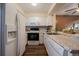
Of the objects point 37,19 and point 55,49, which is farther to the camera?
point 37,19

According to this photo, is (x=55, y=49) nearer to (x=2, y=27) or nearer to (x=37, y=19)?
(x=2, y=27)

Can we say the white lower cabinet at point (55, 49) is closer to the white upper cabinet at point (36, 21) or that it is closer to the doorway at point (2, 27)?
the doorway at point (2, 27)

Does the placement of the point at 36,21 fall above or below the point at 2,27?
above

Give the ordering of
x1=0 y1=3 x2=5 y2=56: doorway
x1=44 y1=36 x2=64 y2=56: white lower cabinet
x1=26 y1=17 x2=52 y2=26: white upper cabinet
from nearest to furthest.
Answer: x1=44 y1=36 x2=64 y2=56: white lower cabinet → x1=0 y1=3 x2=5 y2=56: doorway → x1=26 y1=17 x2=52 y2=26: white upper cabinet

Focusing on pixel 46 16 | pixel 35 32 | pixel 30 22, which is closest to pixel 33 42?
pixel 35 32

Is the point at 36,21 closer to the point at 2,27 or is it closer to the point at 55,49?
the point at 2,27

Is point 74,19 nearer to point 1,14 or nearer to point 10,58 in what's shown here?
point 1,14

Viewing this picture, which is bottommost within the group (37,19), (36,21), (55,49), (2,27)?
(55,49)

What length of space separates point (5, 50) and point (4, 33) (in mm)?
277

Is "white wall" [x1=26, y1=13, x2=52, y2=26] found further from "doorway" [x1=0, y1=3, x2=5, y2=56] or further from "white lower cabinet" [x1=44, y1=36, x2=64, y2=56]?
"doorway" [x1=0, y1=3, x2=5, y2=56]

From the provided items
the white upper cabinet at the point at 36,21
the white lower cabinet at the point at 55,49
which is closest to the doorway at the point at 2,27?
the white lower cabinet at the point at 55,49

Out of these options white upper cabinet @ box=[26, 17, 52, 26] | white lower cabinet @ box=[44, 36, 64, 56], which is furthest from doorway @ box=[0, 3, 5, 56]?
white upper cabinet @ box=[26, 17, 52, 26]

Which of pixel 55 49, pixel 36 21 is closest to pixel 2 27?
pixel 55 49

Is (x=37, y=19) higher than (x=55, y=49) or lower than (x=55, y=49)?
higher
